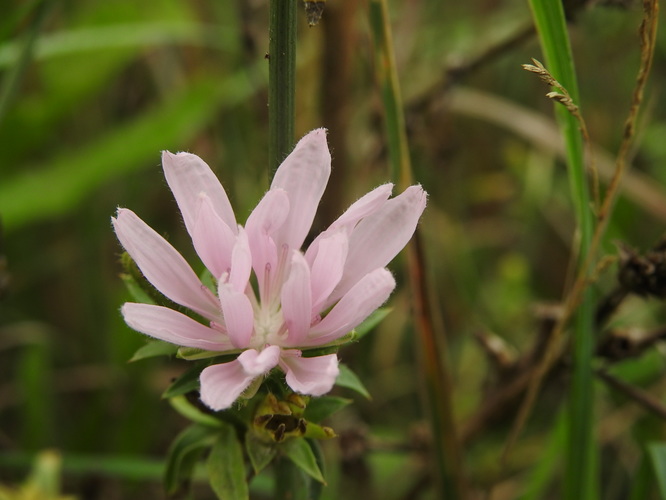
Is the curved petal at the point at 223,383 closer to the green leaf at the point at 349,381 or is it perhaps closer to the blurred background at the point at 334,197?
the green leaf at the point at 349,381

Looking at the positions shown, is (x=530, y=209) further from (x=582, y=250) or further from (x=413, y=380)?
(x=582, y=250)

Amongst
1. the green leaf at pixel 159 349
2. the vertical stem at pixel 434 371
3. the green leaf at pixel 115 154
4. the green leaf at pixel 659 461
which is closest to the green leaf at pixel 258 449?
the green leaf at pixel 159 349

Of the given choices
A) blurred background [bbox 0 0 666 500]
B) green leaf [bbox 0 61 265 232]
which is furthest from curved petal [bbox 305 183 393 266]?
green leaf [bbox 0 61 265 232]

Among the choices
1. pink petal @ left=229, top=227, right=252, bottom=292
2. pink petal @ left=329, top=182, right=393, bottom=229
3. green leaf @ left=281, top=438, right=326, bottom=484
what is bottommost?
green leaf @ left=281, top=438, right=326, bottom=484

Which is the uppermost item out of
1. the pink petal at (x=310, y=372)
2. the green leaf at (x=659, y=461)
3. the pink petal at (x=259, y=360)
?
the pink petal at (x=259, y=360)

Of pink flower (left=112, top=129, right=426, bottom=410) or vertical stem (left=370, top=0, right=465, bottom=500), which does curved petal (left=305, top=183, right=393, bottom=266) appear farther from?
vertical stem (left=370, top=0, right=465, bottom=500)

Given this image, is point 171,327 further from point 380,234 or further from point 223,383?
point 380,234

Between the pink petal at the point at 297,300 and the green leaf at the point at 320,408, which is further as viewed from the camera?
the green leaf at the point at 320,408
